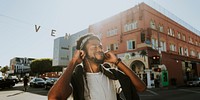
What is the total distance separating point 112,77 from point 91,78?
217 millimetres

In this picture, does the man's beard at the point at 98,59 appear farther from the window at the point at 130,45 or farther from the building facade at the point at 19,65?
the building facade at the point at 19,65

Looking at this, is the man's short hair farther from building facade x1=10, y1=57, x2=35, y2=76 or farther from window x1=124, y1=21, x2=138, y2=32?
building facade x1=10, y1=57, x2=35, y2=76

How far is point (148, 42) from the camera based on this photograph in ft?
69.9

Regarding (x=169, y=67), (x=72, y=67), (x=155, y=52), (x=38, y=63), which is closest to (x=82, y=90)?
(x=72, y=67)

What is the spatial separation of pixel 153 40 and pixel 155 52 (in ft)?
5.34

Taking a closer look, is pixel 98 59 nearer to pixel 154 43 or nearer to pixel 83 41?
pixel 83 41

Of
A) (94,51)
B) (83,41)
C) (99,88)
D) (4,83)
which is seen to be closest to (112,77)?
(99,88)

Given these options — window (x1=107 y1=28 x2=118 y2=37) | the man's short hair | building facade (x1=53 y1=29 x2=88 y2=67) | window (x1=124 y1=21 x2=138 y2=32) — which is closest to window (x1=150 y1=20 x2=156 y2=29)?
window (x1=124 y1=21 x2=138 y2=32)

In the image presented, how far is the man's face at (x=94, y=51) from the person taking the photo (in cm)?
178

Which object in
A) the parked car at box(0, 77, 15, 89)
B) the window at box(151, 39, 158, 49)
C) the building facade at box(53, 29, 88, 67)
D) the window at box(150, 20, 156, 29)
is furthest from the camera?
the building facade at box(53, 29, 88, 67)

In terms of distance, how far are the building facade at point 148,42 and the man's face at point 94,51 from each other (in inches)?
694

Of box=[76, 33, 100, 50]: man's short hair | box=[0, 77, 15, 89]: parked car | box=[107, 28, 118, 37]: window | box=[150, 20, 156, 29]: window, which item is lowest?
box=[0, 77, 15, 89]: parked car

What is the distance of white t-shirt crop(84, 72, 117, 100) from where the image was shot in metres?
1.61

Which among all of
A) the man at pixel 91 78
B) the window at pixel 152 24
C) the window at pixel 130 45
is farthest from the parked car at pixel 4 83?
the man at pixel 91 78
